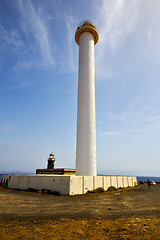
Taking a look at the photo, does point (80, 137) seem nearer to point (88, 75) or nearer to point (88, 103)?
point (88, 103)

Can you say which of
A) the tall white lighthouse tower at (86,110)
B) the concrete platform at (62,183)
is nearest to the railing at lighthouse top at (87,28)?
the tall white lighthouse tower at (86,110)

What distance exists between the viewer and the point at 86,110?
1939 cm

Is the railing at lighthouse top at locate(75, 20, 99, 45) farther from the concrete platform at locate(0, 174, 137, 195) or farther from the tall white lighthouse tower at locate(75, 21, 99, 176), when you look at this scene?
the concrete platform at locate(0, 174, 137, 195)

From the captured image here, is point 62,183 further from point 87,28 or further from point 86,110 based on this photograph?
point 87,28

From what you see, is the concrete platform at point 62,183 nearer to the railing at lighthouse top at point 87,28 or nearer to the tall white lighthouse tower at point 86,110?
the tall white lighthouse tower at point 86,110

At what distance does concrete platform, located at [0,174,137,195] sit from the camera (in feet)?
43.3

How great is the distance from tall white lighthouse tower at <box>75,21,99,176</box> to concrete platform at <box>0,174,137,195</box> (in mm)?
1962

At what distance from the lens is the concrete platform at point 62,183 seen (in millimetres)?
13195

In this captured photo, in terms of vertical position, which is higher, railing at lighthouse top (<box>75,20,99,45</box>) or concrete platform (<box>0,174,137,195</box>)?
railing at lighthouse top (<box>75,20,99,45</box>)

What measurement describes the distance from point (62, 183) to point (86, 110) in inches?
369

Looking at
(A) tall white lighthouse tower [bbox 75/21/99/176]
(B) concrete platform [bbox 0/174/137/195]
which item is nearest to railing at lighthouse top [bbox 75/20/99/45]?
(A) tall white lighthouse tower [bbox 75/21/99/176]

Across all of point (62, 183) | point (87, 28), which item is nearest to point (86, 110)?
point (62, 183)

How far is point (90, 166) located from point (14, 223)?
12703 millimetres

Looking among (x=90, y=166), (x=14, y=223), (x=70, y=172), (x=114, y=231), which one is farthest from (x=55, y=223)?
(x=70, y=172)
